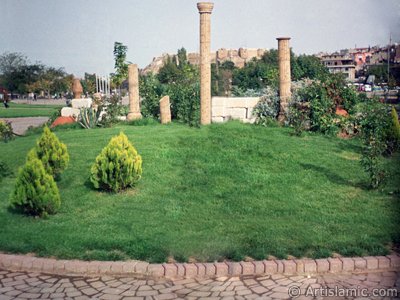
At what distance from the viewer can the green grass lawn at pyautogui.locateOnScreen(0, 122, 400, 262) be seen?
493 cm

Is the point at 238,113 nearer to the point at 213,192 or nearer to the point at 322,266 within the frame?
the point at 213,192

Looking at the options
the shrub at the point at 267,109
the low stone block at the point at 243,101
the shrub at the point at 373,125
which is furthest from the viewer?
the low stone block at the point at 243,101

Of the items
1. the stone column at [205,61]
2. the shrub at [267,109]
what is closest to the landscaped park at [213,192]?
the shrub at [267,109]

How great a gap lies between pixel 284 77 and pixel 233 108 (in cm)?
180

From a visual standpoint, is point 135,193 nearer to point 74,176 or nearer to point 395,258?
point 74,176

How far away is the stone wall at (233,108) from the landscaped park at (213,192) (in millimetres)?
1690

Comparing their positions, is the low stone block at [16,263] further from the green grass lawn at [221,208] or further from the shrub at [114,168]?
the shrub at [114,168]

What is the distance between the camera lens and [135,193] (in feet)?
22.7

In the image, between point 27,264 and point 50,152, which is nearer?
point 27,264

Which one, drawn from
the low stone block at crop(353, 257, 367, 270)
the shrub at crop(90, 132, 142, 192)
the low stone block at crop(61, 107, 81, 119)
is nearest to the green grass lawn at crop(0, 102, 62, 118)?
the low stone block at crop(61, 107, 81, 119)

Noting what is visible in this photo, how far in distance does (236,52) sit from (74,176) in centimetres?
11141

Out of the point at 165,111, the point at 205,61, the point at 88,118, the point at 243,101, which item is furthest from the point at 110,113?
the point at 243,101

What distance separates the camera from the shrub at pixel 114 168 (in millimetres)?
6738

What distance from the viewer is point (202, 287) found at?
13.9ft
